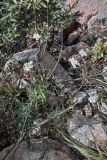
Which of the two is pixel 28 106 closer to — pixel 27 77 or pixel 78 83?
pixel 27 77

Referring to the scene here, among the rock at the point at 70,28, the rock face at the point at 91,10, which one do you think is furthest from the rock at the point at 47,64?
the rock face at the point at 91,10

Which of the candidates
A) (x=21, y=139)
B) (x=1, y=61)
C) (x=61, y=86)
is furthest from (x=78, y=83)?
(x=21, y=139)

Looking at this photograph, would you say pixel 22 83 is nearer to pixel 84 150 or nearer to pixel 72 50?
pixel 84 150

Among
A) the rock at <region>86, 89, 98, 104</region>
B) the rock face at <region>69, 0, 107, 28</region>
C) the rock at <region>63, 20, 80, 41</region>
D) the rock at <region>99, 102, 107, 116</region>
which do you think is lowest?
the rock at <region>99, 102, 107, 116</region>

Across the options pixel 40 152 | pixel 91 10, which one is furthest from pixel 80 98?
pixel 91 10

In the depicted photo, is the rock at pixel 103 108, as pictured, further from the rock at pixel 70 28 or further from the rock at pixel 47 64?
the rock at pixel 70 28

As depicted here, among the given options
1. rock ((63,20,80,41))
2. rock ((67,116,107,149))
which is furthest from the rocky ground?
rock ((63,20,80,41))

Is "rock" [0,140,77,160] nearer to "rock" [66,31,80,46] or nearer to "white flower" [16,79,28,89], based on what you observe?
"white flower" [16,79,28,89]

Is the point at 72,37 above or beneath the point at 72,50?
above
